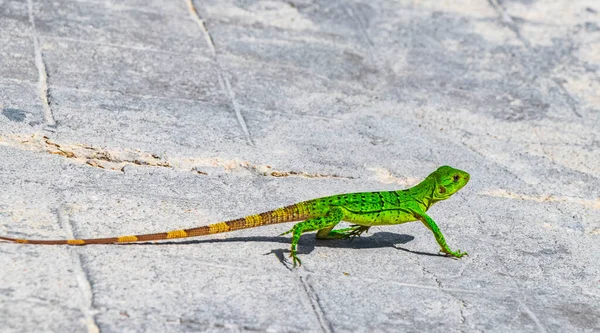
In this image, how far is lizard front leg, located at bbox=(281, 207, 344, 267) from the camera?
16.5 ft

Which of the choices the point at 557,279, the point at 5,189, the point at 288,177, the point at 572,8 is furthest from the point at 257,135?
the point at 572,8

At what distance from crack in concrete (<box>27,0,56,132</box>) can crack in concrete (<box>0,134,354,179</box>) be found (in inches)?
9.9

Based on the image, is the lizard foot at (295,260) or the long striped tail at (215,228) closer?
the long striped tail at (215,228)

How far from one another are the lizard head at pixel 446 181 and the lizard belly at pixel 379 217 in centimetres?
25

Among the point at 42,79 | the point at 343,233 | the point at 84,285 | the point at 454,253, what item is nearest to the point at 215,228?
the point at 84,285

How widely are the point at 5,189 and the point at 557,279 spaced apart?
3.66 m

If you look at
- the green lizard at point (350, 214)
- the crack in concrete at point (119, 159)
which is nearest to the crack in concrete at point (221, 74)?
the crack in concrete at point (119, 159)

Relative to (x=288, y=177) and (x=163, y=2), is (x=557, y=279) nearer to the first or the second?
(x=288, y=177)

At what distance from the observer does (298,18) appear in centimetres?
920

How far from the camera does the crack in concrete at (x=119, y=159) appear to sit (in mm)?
5879

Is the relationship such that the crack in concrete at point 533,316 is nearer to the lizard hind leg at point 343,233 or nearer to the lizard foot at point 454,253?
the lizard foot at point 454,253

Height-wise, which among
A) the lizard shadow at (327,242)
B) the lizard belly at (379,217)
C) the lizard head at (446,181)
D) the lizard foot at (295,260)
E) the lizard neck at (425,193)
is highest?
the lizard head at (446,181)

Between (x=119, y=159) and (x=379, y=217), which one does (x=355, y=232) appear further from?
(x=119, y=159)

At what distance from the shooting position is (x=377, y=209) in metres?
5.27
